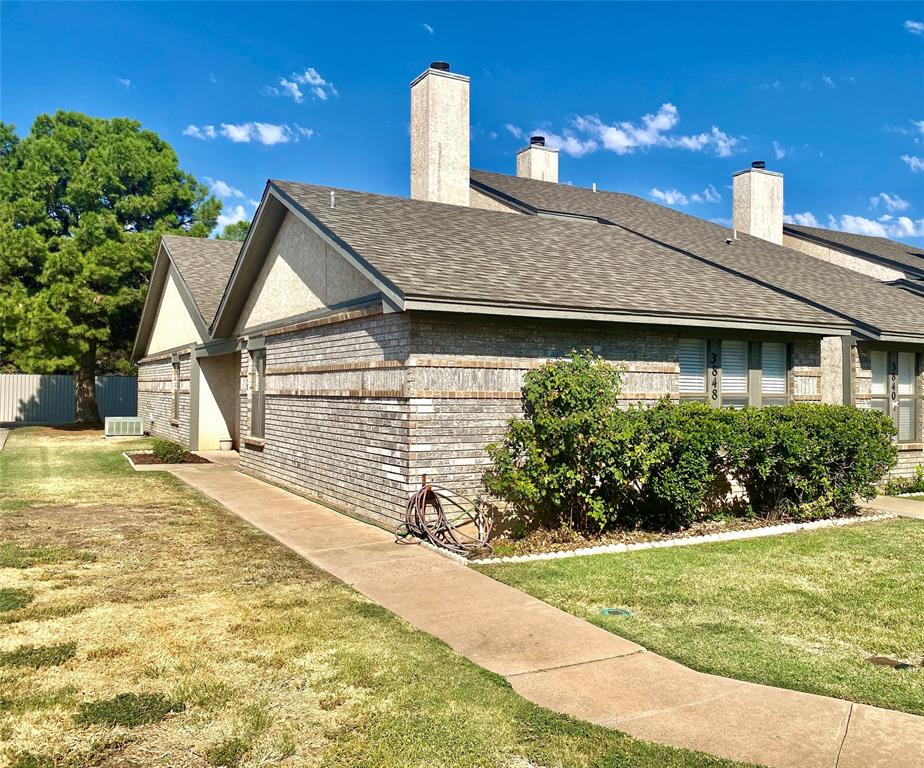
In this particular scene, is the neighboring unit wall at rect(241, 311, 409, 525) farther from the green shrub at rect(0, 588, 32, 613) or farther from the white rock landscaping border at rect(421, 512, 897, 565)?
the green shrub at rect(0, 588, 32, 613)

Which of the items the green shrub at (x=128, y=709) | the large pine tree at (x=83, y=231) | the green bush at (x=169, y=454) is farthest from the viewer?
the large pine tree at (x=83, y=231)

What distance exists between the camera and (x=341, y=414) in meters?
11.9

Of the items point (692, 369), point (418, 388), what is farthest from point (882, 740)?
point (692, 369)

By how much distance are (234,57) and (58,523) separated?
72.6 feet

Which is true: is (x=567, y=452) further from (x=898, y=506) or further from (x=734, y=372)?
(x=898, y=506)

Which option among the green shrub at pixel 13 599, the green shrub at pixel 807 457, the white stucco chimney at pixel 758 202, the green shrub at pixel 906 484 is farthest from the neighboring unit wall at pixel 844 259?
the green shrub at pixel 13 599

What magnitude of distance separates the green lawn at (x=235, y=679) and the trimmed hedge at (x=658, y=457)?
3172 millimetres

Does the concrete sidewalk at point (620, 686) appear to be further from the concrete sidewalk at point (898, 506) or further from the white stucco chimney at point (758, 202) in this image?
the white stucco chimney at point (758, 202)

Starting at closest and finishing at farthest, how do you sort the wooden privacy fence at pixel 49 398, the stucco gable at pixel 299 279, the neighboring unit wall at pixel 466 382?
1. the neighboring unit wall at pixel 466 382
2. the stucco gable at pixel 299 279
3. the wooden privacy fence at pixel 49 398

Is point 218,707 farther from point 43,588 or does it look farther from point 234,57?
point 234,57

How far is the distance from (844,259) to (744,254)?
712cm

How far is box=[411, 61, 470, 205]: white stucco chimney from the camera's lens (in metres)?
16.8

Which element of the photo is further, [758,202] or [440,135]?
[758,202]

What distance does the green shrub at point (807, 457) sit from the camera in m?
10.4
